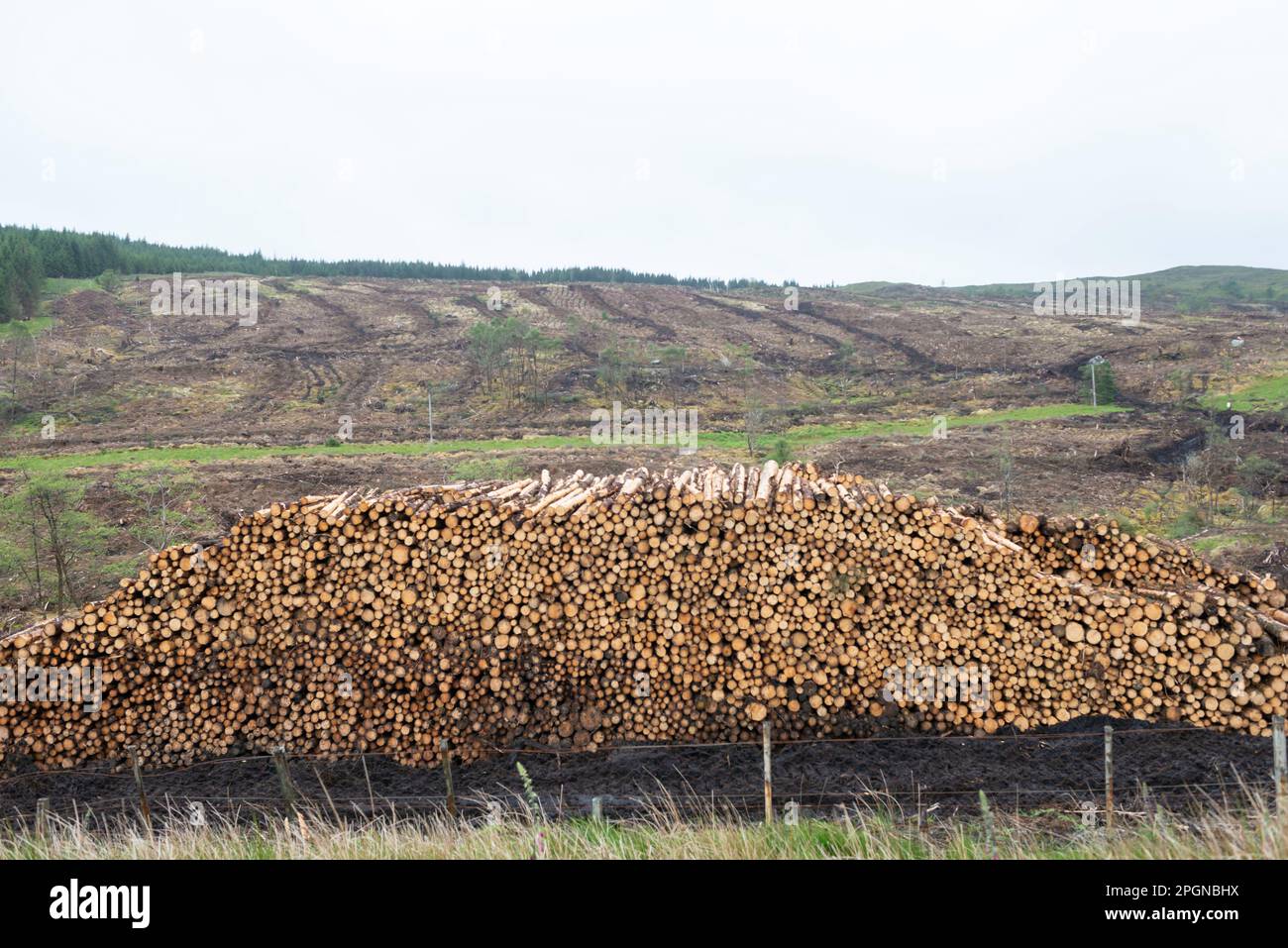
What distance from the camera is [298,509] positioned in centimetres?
864

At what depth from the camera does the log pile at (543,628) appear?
26.9 ft

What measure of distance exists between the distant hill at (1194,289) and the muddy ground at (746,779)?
9522 centimetres

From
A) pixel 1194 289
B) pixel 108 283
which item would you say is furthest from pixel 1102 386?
pixel 1194 289

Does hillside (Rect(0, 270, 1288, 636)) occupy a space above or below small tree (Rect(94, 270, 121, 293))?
below

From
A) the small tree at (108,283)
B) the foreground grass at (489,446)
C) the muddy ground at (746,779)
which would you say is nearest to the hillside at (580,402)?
the foreground grass at (489,446)

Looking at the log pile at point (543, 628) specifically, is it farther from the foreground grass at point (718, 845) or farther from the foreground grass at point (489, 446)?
the foreground grass at point (489, 446)

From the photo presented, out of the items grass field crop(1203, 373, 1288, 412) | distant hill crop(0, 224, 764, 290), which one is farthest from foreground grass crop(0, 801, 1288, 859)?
distant hill crop(0, 224, 764, 290)

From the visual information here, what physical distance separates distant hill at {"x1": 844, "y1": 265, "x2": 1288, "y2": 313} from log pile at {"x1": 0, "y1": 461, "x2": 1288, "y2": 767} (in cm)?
9555

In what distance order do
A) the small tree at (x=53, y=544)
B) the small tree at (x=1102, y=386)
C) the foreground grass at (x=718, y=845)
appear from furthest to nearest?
the small tree at (x=1102, y=386), the small tree at (x=53, y=544), the foreground grass at (x=718, y=845)

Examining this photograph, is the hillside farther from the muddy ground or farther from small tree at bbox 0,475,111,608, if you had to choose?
the muddy ground

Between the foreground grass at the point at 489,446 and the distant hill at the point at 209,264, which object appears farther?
the distant hill at the point at 209,264

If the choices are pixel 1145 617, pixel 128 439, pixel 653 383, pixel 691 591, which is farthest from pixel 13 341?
pixel 1145 617

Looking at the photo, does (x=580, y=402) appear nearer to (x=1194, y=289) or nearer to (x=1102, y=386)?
(x=1102, y=386)

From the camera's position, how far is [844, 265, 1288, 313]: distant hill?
10006 centimetres
